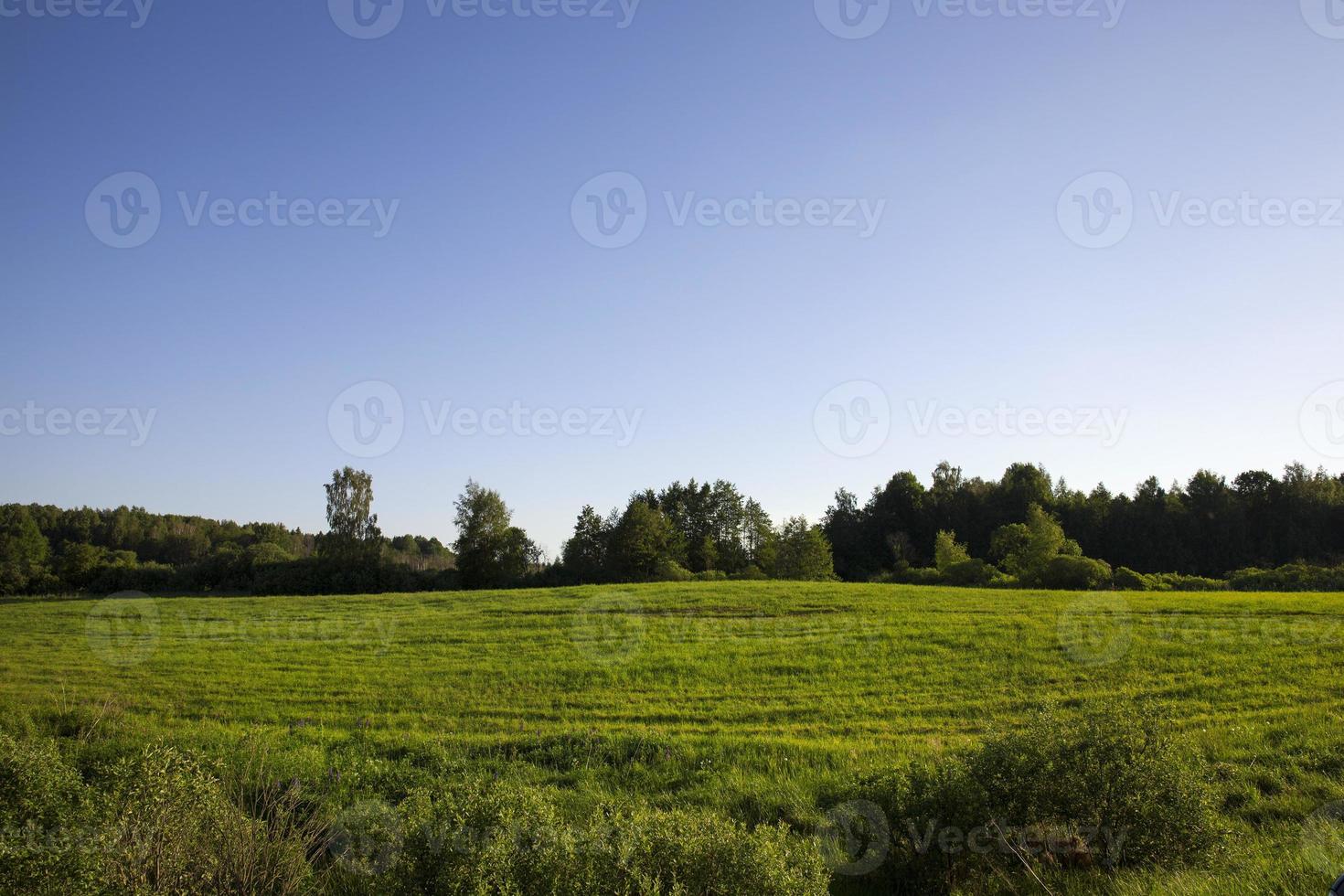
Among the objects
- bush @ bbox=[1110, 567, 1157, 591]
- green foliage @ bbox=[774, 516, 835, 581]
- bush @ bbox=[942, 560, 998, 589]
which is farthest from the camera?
green foliage @ bbox=[774, 516, 835, 581]

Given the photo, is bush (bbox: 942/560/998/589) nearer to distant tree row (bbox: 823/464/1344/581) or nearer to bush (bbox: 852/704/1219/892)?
distant tree row (bbox: 823/464/1344/581)

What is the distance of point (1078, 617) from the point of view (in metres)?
27.1

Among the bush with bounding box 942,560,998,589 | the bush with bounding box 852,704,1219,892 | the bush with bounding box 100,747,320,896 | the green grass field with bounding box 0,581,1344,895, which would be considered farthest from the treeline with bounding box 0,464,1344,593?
the bush with bounding box 100,747,320,896

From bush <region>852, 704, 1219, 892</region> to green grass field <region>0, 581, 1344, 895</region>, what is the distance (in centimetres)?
39

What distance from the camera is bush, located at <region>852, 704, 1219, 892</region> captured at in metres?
7.17

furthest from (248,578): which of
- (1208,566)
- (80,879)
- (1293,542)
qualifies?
(1293,542)

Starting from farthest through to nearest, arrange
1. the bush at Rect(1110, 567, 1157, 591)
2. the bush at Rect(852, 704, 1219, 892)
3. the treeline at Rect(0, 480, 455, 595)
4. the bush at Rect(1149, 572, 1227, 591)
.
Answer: the treeline at Rect(0, 480, 455, 595) → the bush at Rect(1110, 567, 1157, 591) → the bush at Rect(1149, 572, 1227, 591) → the bush at Rect(852, 704, 1219, 892)

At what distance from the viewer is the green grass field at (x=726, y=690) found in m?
10.3

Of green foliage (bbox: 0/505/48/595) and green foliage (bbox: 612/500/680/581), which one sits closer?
green foliage (bbox: 0/505/48/595)

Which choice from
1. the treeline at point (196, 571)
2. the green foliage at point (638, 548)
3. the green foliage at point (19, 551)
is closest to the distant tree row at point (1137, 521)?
the green foliage at point (638, 548)

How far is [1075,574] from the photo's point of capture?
45.3 meters

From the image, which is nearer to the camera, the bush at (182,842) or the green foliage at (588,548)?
the bush at (182,842)

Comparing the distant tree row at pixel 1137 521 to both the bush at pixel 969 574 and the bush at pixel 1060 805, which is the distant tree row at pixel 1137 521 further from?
the bush at pixel 1060 805

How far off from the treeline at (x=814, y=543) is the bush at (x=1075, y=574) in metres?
0.17
